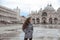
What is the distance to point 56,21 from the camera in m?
90.3

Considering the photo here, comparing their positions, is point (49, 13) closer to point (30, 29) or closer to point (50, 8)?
point (50, 8)

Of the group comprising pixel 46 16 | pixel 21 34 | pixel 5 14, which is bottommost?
pixel 21 34

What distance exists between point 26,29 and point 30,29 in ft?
0.53

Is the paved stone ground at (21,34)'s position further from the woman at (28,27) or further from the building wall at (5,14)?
the building wall at (5,14)

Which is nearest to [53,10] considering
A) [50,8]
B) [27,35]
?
[50,8]

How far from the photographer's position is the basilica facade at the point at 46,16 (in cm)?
9077

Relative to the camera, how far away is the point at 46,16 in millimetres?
91375

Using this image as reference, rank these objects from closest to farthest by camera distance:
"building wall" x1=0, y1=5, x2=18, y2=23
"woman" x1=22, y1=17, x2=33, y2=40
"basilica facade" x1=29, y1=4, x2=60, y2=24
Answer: "woman" x1=22, y1=17, x2=33, y2=40, "building wall" x1=0, y1=5, x2=18, y2=23, "basilica facade" x1=29, y1=4, x2=60, y2=24

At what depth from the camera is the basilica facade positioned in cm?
9077

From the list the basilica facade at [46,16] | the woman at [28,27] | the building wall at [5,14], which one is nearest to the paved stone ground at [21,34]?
the woman at [28,27]

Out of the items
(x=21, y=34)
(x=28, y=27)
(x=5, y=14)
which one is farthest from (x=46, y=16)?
(x=28, y=27)

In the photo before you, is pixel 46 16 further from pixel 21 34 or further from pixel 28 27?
pixel 28 27

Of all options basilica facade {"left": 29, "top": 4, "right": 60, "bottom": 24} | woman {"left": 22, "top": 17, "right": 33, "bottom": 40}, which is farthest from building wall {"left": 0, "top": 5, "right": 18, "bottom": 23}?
woman {"left": 22, "top": 17, "right": 33, "bottom": 40}

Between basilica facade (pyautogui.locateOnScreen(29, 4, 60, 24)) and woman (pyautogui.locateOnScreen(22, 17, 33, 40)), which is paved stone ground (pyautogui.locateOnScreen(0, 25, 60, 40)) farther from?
basilica facade (pyautogui.locateOnScreen(29, 4, 60, 24))
